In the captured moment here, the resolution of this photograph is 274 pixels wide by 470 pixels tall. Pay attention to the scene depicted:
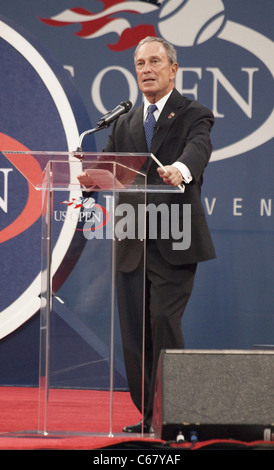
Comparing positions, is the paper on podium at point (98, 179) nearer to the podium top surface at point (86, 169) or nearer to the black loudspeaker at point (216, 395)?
the podium top surface at point (86, 169)

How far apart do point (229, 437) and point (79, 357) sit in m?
0.61

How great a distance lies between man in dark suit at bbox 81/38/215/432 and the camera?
2787 millimetres

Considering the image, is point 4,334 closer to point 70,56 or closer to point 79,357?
point 70,56

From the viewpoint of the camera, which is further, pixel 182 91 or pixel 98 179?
pixel 182 91

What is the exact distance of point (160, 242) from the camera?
9.78 feet

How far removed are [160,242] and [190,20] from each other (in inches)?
84.6

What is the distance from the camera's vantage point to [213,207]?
4.55 meters

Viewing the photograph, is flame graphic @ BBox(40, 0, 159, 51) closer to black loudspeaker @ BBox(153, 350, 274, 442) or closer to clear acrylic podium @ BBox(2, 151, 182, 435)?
clear acrylic podium @ BBox(2, 151, 182, 435)

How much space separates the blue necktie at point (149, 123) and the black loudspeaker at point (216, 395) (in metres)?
1.06

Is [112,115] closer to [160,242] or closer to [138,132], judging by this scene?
[138,132]

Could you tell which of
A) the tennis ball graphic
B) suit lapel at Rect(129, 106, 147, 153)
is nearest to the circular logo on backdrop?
the tennis ball graphic

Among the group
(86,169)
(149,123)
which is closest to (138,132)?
(149,123)
